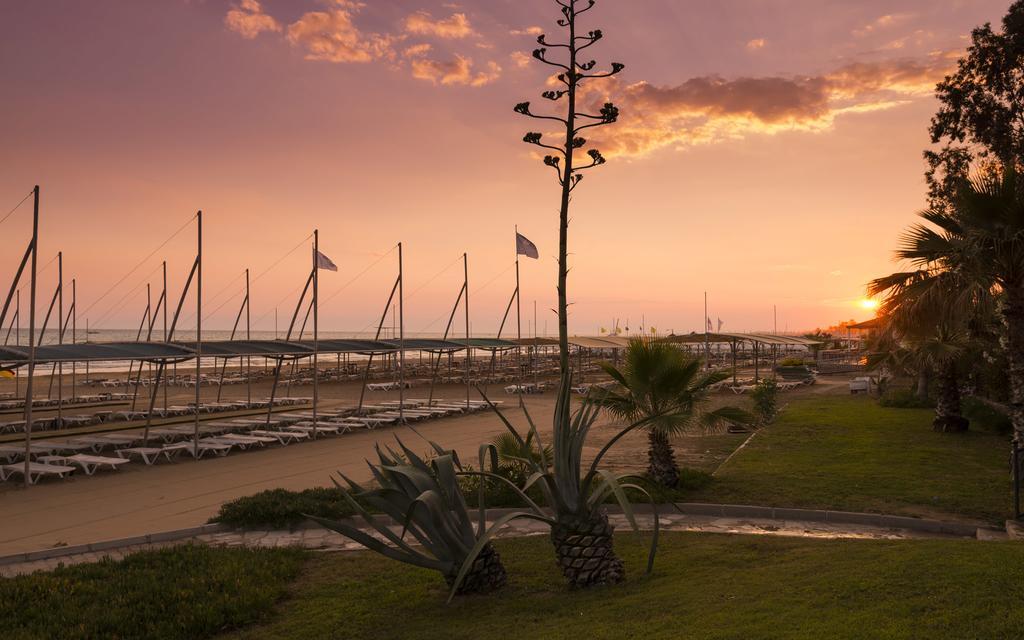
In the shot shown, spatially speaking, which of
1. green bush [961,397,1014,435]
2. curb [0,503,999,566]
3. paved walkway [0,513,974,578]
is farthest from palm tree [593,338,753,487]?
green bush [961,397,1014,435]

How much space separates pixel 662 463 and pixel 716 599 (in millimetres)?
6083

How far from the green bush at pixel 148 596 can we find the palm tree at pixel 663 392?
5773mm

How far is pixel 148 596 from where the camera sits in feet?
23.0

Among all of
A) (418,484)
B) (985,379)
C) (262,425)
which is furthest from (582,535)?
(262,425)

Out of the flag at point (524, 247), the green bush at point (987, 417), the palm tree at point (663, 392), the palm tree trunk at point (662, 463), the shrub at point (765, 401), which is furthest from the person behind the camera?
the flag at point (524, 247)

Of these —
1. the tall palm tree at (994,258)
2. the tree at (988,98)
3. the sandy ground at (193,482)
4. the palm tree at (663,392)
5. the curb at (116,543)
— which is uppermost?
the tree at (988,98)

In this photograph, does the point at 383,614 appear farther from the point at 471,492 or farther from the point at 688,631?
the point at 471,492

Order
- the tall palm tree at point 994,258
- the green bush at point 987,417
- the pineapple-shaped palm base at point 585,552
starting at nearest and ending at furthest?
the pineapple-shaped palm base at point 585,552
the tall palm tree at point 994,258
the green bush at point 987,417

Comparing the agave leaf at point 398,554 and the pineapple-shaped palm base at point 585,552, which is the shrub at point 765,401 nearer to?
the pineapple-shaped palm base at point 585,552

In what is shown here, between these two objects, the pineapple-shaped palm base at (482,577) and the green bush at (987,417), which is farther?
the green bush at (987,417)

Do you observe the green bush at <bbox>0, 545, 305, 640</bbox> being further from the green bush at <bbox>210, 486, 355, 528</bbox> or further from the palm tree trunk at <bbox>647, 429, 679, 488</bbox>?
the palm tree trunk at <bbox>647, 429, 679, 488</bbox>

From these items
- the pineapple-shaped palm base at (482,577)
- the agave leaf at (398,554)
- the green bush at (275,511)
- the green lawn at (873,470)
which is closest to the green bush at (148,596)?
the agave leaf at (398,554)

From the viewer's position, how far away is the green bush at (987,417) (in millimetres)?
16891

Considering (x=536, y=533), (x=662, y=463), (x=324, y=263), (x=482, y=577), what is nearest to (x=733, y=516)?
(x=662, y=463)
